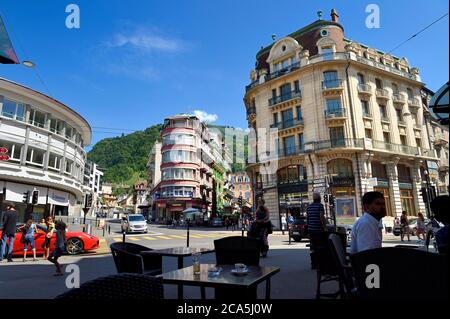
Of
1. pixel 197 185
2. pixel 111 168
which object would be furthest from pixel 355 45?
pixel 111 168

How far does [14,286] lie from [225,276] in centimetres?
625

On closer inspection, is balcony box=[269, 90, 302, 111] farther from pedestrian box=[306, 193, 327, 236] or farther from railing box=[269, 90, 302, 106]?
pedestrian box=[306, 193, 327, 236]

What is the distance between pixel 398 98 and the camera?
34.4m

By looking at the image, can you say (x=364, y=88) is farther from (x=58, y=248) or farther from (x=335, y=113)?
(x=58, y=248)

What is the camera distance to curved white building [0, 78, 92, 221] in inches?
889

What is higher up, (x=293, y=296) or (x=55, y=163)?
(x=55, y=163)

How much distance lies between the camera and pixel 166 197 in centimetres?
4941

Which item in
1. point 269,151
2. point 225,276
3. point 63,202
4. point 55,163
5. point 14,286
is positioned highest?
point 269,151

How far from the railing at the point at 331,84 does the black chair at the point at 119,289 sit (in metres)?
32.5

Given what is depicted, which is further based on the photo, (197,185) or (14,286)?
Answer: (197,185)

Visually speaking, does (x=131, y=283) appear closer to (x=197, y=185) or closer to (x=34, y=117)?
(x=34, y=117)

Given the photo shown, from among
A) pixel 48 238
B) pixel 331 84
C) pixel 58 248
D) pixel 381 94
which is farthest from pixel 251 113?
pixel 58 248

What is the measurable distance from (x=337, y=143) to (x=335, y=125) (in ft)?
7.14

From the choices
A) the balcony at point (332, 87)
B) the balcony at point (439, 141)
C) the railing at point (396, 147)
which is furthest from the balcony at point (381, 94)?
the balcony at point (439, 141)
